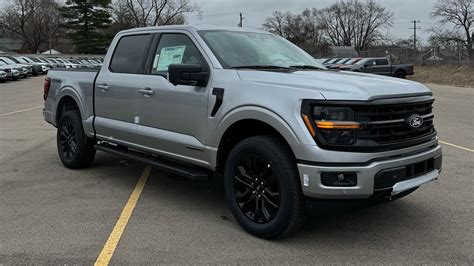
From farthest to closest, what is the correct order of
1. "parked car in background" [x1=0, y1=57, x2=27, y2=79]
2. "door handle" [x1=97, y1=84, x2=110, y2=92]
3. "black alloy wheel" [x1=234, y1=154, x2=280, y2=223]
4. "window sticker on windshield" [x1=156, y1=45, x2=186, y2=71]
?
"parked car in background" [x1=0, y1=57, x2=27, y2=79], "door handle" [x1=97, y1=84, x2=110, y2=92], "window sticker on windshield" [x1=156, y1=45, x2=186, y2=71], "black alloy wheel" [x1=234, y1=154, x2=280, y2=223]

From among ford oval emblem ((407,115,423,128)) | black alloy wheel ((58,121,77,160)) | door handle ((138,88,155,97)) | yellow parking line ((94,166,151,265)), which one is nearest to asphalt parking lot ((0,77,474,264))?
yellow parking line ((94,166,151,265))

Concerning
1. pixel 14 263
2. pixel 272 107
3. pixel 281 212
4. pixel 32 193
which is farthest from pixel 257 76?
pixel 32 193

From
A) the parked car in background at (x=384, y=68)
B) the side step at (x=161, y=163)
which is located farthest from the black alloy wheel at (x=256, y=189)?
the parked car in background at (x=384, y=68)

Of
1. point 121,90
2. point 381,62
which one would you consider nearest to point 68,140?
point 121,90

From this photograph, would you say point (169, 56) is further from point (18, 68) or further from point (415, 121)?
point (18, 68)

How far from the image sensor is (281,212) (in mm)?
4164

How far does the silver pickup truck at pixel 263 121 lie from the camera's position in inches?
154

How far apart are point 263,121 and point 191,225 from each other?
4.25 feet

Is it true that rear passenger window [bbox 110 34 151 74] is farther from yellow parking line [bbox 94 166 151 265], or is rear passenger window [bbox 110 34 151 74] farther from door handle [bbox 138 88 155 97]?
yellow parking line [bbox 94 166 151 265]

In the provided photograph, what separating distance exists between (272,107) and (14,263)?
7.82ft

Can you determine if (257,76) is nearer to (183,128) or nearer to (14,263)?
(183,128)

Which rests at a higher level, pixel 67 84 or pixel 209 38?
pixel 209 38

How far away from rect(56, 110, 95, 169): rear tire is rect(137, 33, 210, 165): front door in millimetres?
1538

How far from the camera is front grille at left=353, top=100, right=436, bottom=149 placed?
391cm
